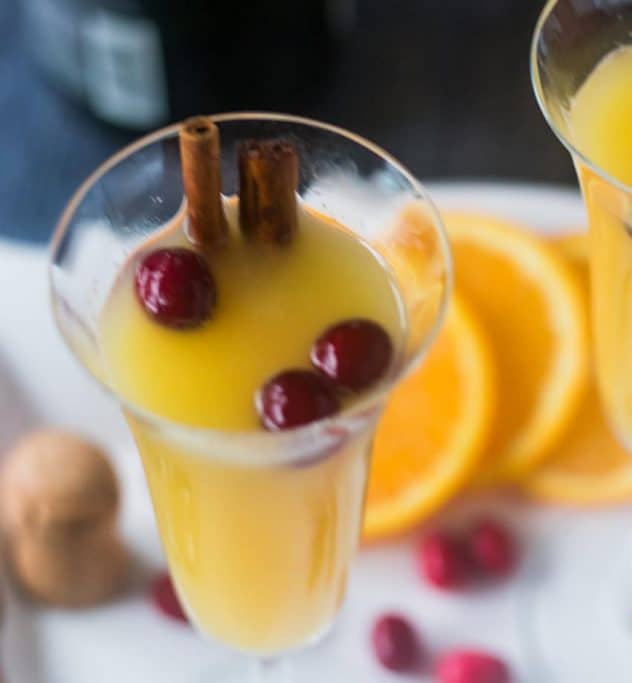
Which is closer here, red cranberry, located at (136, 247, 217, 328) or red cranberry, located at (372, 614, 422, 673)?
red cranberry, located at (136, 247, 217, 328)

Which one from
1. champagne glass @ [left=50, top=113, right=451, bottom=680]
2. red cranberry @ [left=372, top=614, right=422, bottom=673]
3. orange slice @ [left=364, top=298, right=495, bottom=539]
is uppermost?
champagne glass @ [left=50, top=113, right=451, bottom=680]

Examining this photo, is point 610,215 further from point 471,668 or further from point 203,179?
point 471,668

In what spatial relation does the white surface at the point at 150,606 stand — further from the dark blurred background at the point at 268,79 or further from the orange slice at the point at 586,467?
the dark blurred background at the point at 268,79

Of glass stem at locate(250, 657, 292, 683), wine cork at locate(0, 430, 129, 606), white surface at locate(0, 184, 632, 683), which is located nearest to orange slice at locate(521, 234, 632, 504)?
white surface at locate(0, 184, 632, 683)

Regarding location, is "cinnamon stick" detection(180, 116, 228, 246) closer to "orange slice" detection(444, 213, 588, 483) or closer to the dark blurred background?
"orange slice" detection(444, 213, 588, 483)

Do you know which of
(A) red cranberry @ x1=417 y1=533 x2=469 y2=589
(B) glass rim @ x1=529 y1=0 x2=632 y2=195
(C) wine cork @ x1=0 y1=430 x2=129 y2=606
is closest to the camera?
(B) glass rim @ x1=529 y1=0 x2=632 y2=195

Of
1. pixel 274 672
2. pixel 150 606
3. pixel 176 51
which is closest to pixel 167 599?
pixel 150 606
